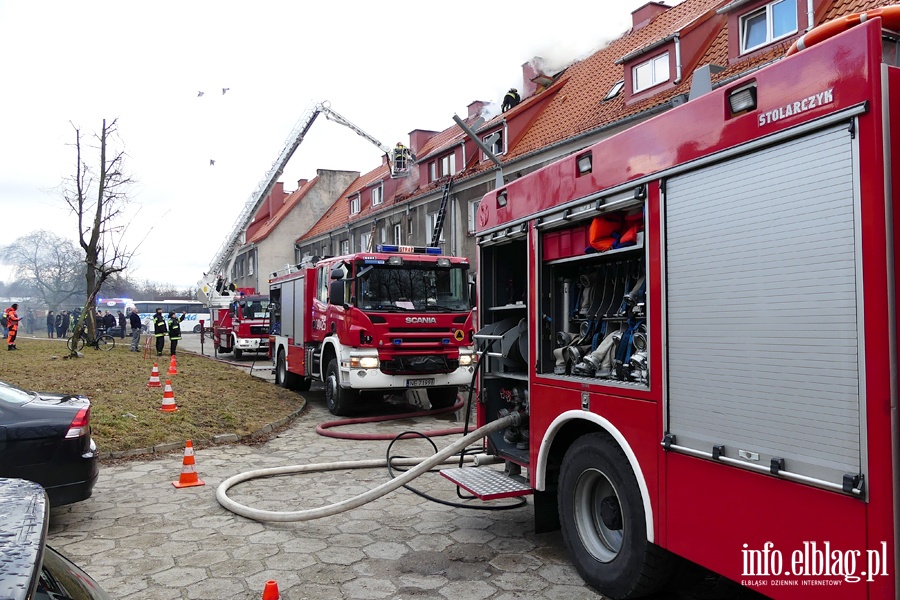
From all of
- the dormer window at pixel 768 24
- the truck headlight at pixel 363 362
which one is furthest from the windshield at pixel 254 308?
the dormer window at pixel 768 24

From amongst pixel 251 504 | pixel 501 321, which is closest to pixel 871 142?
pixel 501 321

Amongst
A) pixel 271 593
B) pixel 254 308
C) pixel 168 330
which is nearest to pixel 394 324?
pixel 271 593

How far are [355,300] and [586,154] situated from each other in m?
6.84

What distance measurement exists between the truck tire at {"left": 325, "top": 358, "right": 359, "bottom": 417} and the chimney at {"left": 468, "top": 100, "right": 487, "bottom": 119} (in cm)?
1913

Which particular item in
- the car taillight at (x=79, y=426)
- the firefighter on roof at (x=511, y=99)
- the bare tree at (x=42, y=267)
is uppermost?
the firefighter on roof at (x=511, y=99)

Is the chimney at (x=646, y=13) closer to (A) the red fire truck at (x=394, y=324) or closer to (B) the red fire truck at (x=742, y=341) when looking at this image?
(A) the red fire truck at (x=394, y=324)

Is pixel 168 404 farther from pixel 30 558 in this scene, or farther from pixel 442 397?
pixel 30 558

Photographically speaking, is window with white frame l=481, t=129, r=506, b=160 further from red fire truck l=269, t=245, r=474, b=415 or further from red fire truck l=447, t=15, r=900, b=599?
red fire truck l=447, t=15, r=900, b=599

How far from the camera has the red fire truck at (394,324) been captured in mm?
10477

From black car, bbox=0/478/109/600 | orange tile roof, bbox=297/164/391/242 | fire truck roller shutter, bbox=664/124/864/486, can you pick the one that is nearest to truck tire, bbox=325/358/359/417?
fire truck roller shutter, bbox=664/124/864/486

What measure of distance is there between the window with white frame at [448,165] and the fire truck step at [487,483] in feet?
69.1

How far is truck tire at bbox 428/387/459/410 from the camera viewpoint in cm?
1188

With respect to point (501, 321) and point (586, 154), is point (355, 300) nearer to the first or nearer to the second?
point (501, 321)

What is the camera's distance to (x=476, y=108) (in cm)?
2827
